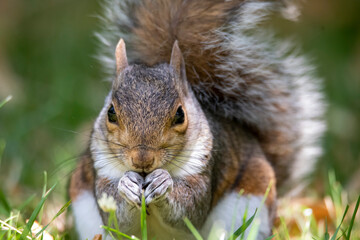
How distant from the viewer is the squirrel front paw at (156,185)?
1.62m

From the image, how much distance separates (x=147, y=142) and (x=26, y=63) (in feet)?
8.79

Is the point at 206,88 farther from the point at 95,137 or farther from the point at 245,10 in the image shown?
the point at 95,137

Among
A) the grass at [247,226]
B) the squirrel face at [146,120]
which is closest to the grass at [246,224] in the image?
the grass at [247,226]

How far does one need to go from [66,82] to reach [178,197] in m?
2.17

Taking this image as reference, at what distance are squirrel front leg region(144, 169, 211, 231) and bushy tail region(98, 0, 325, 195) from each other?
0.45m

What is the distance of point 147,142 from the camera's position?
63.8 inches

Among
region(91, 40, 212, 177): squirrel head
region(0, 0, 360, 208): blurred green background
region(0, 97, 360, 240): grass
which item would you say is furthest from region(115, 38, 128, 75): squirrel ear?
region(0, 97, 360, 240): grass

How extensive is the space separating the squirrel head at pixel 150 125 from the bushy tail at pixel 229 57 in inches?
10.2

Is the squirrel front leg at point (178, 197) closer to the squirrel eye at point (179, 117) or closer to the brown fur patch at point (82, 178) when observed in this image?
the squirrel eye at point (179, 117)

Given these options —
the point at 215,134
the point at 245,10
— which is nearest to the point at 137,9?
the point at 245,10

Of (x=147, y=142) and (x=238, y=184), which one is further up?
(x=147, y=142)

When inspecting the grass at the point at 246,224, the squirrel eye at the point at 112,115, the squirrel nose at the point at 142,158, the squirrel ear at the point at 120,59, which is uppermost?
the squirrel ear at the point at 120,59

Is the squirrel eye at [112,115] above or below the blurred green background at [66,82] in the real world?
above

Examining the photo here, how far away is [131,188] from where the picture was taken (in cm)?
162
